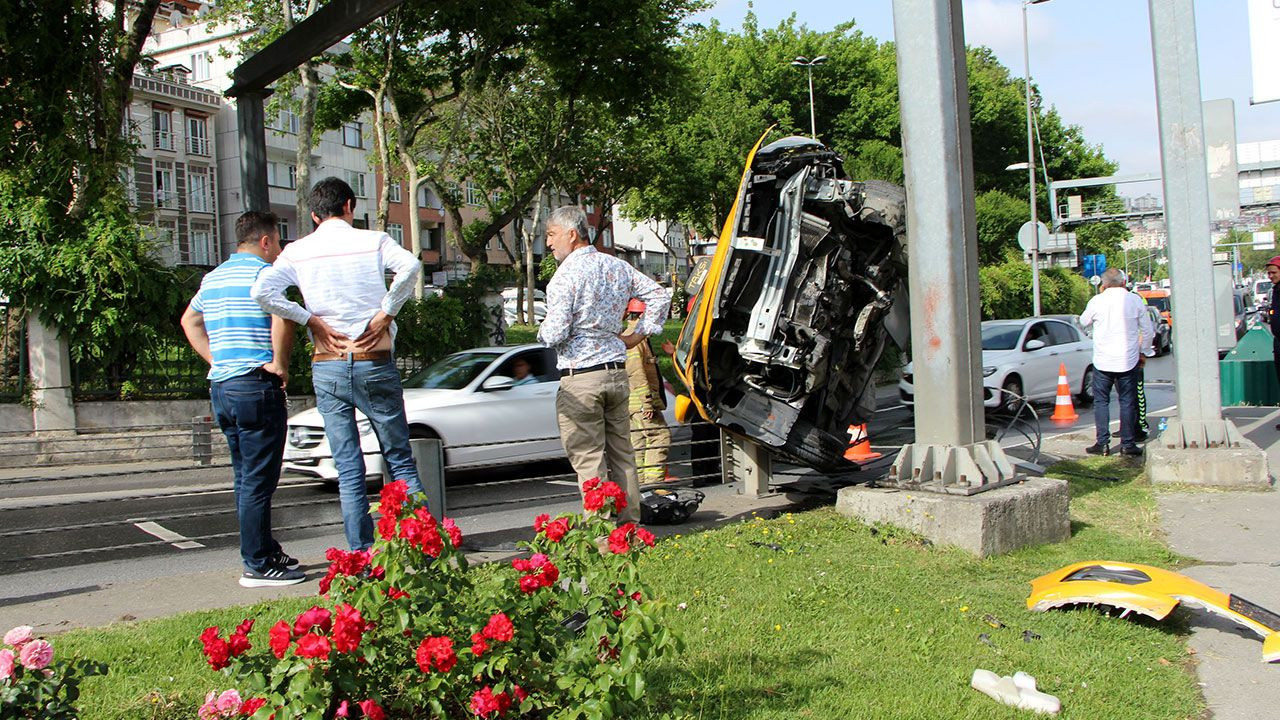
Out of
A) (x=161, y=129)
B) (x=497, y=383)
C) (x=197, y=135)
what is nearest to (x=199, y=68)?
(x=197, y=135)

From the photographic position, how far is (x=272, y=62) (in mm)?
10977

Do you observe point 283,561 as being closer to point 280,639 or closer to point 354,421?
point 354,421

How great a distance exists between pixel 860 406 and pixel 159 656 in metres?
5.98

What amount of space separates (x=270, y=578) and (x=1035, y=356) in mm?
14049

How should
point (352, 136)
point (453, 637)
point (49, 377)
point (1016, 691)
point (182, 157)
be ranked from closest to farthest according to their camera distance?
1. point (453, 637)
2. point (1016, 691)
3. point (49, 377)
4. point (182, 157)
5. point (352, 136)

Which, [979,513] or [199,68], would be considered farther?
[199,68]

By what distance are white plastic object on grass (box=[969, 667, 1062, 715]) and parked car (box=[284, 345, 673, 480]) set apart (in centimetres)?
644

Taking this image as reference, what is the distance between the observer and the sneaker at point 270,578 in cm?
550

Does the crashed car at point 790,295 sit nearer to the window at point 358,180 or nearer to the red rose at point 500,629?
the red rose at point 500,629

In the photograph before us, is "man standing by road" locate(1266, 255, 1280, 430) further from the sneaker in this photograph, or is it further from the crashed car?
the sneaker

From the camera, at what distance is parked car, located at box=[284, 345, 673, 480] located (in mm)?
10125

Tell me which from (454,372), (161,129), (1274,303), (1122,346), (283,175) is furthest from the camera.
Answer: (283,175)

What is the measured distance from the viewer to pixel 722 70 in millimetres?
46188

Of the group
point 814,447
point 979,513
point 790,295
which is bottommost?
point 979,513
